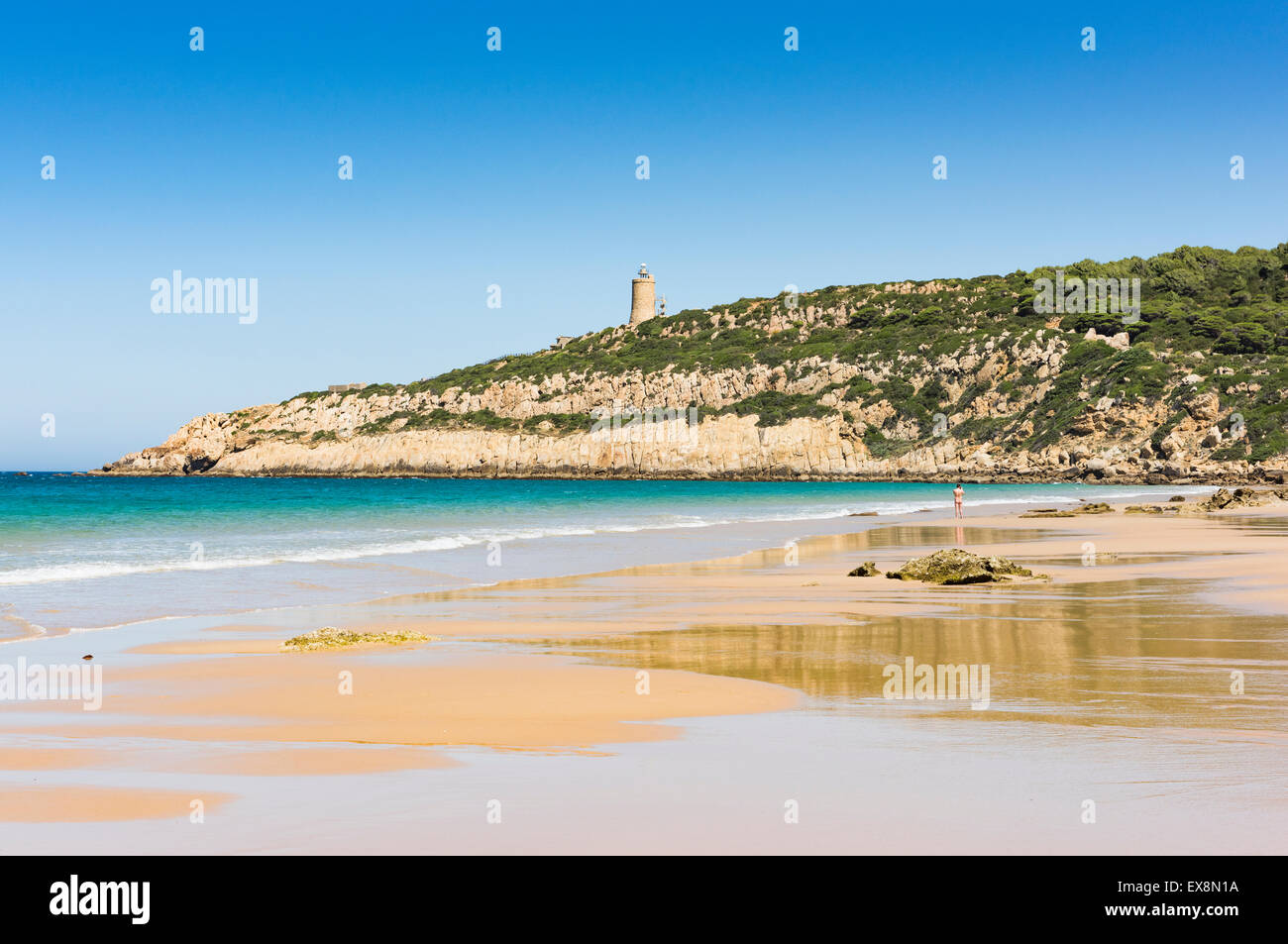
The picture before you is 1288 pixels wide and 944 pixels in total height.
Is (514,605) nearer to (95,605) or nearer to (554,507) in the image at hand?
(95,605)

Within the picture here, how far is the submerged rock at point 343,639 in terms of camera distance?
11734 mm

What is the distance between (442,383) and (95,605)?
148 meters

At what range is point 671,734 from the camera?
24.8ft

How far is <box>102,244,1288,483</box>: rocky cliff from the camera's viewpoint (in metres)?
104

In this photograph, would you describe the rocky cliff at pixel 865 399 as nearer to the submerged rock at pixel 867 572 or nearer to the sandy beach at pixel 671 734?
the submerged rock at pixel 867 572

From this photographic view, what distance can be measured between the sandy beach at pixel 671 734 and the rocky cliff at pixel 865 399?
79.9 meters

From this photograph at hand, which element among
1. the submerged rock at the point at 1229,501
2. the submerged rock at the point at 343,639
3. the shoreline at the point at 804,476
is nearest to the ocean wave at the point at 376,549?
the submerged rock at the point at 343,639

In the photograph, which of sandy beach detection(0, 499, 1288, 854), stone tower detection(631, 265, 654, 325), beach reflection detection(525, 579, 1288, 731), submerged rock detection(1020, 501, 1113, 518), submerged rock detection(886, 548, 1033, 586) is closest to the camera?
sandy beach detection(0, 499, 1288, 854)

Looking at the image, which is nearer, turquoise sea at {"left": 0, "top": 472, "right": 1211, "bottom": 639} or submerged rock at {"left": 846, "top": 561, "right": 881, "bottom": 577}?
turquoise sea at {"left": 0, "top": 472, "right": 1211, "bottom": 639}

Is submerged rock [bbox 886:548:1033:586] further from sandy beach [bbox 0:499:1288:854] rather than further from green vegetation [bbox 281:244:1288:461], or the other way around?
green vegetation [bbox 281:244:1288:461]

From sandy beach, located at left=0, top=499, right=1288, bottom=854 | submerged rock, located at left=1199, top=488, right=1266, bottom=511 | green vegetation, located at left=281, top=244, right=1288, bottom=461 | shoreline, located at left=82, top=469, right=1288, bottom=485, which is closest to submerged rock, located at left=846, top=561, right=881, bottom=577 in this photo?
sandy beach, located at left=0, top=499, right=1288, bottom=854

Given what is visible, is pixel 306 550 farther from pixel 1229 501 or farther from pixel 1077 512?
pixel 1229 501

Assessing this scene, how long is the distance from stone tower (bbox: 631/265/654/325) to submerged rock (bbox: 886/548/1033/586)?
519ft
